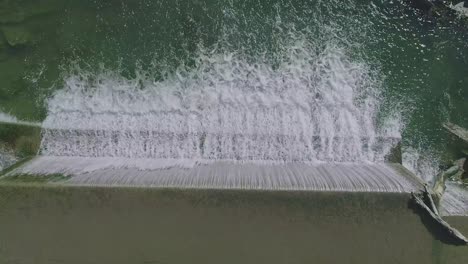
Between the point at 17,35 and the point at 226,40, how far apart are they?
9.72 ft

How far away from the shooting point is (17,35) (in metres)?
5.61

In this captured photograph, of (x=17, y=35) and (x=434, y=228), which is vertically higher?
(x=17, y=35)

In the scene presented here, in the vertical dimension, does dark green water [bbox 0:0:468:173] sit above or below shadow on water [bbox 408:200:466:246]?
above

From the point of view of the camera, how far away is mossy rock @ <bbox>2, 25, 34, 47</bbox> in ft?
18.3

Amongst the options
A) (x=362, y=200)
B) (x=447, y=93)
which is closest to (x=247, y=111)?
(x=362, y=200)

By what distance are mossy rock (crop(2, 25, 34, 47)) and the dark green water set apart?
0.01 meters

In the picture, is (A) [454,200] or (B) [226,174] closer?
(B) [226,174]

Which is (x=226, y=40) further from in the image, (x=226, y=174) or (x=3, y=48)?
(x=3, y=48)

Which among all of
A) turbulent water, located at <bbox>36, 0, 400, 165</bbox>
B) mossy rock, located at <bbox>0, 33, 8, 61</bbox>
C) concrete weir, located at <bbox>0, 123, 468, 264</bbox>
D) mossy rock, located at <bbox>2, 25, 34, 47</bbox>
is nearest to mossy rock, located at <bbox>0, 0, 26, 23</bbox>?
mossy rock, located at <bbox>2, 25, 34, 47</bbox>

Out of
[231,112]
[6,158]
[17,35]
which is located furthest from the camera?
[17,35]

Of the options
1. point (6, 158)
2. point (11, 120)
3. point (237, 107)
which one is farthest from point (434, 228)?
point (11, 120)

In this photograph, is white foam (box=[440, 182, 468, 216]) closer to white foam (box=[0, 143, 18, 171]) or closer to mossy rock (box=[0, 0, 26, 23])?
white foam (box=[0, 143, 18, 171])

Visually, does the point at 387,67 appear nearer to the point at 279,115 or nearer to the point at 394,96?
the point at 394,96

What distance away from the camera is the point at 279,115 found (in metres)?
5.29
